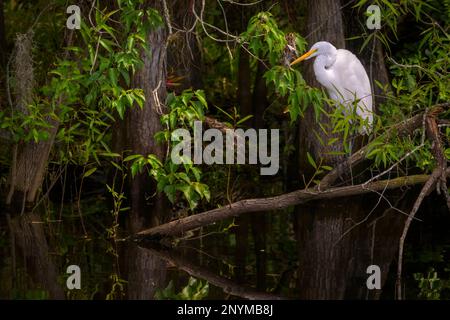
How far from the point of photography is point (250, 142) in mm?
9344

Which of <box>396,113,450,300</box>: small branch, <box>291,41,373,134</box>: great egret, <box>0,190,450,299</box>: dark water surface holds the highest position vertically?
<box>291,41,373,134</box>: great egret

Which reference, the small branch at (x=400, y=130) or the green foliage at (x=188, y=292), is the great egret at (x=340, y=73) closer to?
the small branch at (x=400, y=130)

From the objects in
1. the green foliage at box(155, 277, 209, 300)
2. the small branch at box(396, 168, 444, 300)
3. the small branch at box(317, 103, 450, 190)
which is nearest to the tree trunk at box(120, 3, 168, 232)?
the small branch at box(317, 103, 450, 190)

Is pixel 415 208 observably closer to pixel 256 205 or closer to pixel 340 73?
pixel 256 205

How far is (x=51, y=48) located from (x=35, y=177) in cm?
162

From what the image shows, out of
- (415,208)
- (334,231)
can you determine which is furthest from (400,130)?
(334,231)

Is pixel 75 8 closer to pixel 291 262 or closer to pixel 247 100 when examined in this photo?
pixel 291 262

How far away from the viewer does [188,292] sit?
20.1ft

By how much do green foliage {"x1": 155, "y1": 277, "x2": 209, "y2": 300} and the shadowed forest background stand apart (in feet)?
0.06

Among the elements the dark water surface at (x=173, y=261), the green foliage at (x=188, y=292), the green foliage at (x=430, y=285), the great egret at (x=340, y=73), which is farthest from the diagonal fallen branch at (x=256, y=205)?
the great egret at (x=340, y=73)

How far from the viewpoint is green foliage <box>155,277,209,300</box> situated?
604 centimetres

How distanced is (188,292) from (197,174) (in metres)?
0.99

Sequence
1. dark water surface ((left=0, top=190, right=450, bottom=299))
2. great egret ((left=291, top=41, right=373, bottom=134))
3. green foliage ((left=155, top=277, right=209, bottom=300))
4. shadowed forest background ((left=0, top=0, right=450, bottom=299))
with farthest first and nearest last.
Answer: great egret ((left=291, top=41, right=373, bottom=134)) < shadowed forest background ((left=0, top=0, right=450, bottom=299)) < dark water surface ((left=0, top=190, right=450, bottom=299)) < green foliage ((left=155, top=277, right=209, bottom=300))

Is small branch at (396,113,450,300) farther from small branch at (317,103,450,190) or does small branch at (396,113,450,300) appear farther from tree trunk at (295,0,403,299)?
tree trunk at (295,0,403,299)
